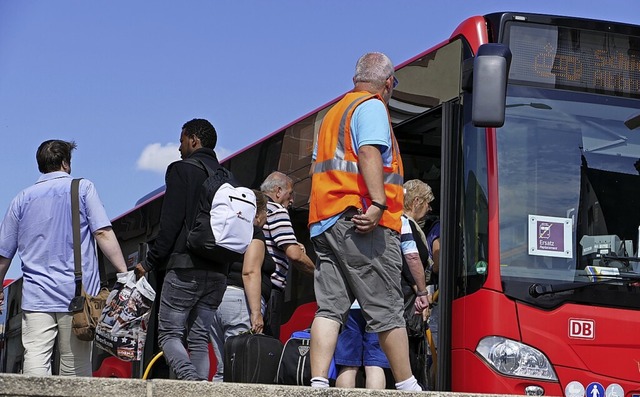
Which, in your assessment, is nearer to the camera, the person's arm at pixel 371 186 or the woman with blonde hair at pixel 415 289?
the person's arm at pixel 371 186

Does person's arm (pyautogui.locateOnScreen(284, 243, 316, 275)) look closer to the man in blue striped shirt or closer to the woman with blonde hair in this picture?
the man in blue striped shirt

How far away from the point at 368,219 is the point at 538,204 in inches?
62.7

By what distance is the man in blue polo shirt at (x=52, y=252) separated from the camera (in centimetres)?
696

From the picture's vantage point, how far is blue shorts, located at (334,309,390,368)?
7125 millimetres

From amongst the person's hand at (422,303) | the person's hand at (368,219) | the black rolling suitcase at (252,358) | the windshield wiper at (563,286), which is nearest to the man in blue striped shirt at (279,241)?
the black rolling suitcase at (252,358)

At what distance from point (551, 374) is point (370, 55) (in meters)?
2.18

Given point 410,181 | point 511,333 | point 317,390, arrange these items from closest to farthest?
point 317,390, point 511,333, point 410,181

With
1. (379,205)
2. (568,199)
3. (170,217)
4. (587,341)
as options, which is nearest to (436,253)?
(568,199)

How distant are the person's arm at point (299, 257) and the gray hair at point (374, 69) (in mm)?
2157

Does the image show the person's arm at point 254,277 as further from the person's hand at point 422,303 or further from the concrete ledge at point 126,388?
the concrete ledge at point 126,388

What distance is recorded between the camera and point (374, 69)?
21.7 ft

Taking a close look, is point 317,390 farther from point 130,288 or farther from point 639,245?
point 639,245

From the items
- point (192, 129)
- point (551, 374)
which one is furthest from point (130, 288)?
point (551, 374)

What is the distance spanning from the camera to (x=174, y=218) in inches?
297
